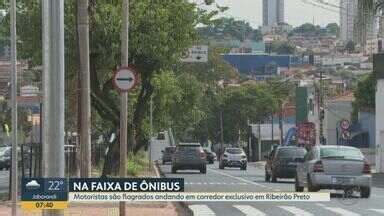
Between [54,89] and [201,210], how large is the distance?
12.3 m

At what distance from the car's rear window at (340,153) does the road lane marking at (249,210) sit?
152 inches

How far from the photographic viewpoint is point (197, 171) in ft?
167

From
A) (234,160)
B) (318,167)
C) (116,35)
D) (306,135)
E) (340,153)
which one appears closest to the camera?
(318,167)

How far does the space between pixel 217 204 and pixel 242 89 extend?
7949cm

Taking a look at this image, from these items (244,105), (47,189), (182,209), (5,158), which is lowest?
(5,158)

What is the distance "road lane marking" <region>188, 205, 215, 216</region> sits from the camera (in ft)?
63.0

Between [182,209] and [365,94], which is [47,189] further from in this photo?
[365,94]

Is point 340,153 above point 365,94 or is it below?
below

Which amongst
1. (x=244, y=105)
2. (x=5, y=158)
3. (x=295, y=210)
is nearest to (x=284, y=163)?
(x=295, y=210)

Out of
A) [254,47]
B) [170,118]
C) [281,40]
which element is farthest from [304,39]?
[170,118]

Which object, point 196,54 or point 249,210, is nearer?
point 249,210

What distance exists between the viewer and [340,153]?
24.4 meters

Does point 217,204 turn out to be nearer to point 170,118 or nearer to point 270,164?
point 270,164

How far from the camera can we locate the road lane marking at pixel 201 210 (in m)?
19.2
